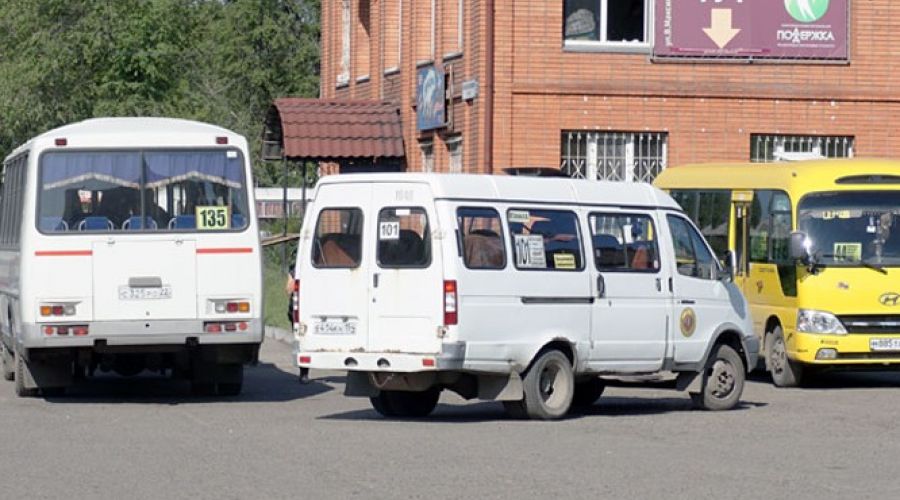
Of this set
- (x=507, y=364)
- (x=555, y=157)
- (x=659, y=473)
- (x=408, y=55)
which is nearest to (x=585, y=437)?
(x=507, y=364)

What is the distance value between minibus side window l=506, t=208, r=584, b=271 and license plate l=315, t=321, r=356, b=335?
4.93 feet

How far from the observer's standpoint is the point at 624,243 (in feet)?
63.1

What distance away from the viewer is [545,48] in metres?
32.0

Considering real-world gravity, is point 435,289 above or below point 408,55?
below

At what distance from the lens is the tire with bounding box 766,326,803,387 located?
23.3m

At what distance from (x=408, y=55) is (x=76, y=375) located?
588 inches

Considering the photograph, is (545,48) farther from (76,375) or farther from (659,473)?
(659,473)

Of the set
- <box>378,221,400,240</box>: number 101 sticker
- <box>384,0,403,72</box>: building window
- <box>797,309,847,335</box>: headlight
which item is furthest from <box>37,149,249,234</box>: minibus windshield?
<box>384,0,403,72</box>: building window

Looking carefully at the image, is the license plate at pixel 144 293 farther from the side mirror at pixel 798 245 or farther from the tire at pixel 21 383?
the side mirror at pixel 798 245

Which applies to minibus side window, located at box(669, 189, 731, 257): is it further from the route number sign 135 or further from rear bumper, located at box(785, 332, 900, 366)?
Result: the route number sign 135

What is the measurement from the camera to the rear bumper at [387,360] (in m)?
17.4

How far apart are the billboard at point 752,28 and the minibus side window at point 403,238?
15.1 metres

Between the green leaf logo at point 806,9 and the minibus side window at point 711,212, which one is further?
the green leaf logo at point 806,9

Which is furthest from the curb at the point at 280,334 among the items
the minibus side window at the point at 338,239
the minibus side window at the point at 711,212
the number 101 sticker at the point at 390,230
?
the number 101 sticker at the point at 390,230
